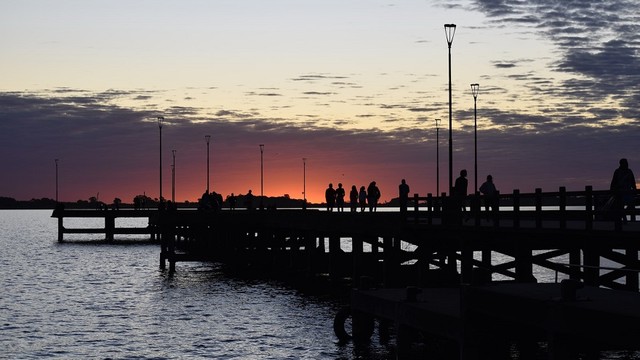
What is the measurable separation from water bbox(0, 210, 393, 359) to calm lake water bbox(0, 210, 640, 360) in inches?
1.5

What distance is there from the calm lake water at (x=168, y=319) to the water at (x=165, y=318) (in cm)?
4

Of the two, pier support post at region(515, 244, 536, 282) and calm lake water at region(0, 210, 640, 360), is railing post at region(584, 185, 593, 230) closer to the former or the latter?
pier support post at region(515, 244, 536, 282)

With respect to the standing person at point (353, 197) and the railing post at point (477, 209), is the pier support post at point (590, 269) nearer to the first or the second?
the railing post at point (477, 209)

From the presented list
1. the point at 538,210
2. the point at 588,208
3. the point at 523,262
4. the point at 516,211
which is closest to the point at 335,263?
the point at 523,262

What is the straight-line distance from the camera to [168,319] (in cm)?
4059

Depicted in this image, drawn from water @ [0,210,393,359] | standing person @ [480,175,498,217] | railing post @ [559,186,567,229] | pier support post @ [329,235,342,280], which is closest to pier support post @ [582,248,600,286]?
railing post @ [559,186,567,229]

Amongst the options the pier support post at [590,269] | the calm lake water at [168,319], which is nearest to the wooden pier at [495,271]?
the pier support post at [590,269]

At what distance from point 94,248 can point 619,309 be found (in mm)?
102047

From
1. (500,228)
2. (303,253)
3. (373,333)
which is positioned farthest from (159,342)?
(303,253)

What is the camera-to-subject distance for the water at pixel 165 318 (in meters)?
31.5

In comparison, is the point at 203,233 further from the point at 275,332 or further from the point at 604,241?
the point at 604,241

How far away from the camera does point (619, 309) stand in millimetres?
16234

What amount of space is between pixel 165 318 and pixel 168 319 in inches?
17.6

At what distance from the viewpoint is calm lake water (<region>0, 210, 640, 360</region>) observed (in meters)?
31.2
